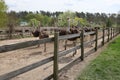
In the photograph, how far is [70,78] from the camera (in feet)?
23.7

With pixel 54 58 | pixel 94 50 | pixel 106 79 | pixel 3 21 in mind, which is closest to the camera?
pixel 54 58

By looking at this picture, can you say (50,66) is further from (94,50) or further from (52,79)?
(94,50)

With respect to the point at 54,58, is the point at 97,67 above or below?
below

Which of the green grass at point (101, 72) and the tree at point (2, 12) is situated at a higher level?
the tree at point (2, 12)

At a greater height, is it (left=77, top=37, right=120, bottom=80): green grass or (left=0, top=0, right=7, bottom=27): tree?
(left=0, top=0, right=7, bottom=27): tree

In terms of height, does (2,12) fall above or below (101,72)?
above

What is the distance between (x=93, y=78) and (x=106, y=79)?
1.10 ft

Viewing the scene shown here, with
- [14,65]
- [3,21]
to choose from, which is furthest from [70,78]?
[3,21]

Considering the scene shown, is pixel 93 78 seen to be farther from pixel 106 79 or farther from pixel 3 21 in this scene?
pixel 3 21

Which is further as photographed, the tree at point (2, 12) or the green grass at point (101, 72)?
the tree at point (2, 12)

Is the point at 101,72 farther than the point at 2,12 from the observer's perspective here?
No

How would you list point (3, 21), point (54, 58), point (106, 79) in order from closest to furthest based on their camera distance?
point (54, 58)
point (106, 79)
point (3, 21)

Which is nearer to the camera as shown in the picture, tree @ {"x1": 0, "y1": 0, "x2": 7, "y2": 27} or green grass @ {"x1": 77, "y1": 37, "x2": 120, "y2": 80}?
green grass @ {"x1": 77, "y1": 37, "x2": 120, "y2": 80}

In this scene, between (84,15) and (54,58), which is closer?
(54,58)
